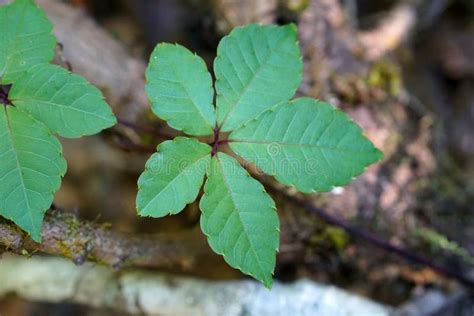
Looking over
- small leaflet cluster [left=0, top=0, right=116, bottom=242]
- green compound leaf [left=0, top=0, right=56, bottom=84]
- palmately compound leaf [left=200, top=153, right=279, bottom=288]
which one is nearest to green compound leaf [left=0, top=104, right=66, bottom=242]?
small leaflet cluster [left=0, top=0, right=116, bottom=242]

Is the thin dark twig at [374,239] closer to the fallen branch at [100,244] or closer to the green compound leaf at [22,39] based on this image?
the fallen branch at [100,244]

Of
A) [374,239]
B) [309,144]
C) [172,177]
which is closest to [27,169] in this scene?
[172,177]

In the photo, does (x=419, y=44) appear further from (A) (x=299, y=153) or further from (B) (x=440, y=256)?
(A) (x=299, y=153)

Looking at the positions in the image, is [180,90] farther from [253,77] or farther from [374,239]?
[374,239]

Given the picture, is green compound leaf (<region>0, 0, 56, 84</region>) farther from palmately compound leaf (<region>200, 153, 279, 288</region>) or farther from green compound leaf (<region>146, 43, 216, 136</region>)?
palmately compound leaf (<region>200, 153, 279, 288</region>)

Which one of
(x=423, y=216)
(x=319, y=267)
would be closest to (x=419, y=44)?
(x=423, y=216)

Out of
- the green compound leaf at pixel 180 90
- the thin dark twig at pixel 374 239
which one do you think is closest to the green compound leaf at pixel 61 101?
the green compound leaf at pixel 180 90

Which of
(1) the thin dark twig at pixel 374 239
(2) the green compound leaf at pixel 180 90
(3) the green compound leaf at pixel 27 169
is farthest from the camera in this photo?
(1) the thin dark twig at pixel 374 239
